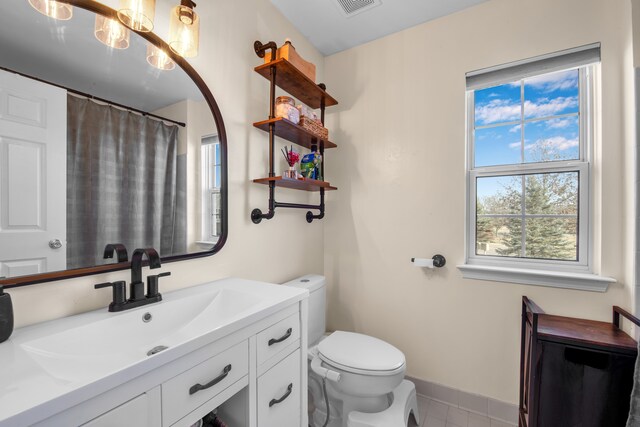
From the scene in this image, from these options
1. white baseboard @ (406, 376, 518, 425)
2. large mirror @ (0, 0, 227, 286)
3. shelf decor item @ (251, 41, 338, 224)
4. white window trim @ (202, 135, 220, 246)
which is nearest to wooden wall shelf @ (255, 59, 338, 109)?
shelf decor item @ (251, 41, 338, 224)

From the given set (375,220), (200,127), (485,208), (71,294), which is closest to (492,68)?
(485,208)

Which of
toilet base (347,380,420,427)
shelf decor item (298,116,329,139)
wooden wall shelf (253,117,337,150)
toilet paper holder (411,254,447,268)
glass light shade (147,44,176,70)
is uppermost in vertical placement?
glass light shade (147,44,176,70)

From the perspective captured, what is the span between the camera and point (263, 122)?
154cm

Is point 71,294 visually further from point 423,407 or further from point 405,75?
point 405,75

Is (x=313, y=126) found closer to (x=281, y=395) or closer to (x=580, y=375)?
(x=281, y=395)

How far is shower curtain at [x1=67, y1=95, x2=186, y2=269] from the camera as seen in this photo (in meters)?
0.91

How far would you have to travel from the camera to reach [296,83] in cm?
172

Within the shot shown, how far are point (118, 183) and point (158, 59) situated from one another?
55 centimetres

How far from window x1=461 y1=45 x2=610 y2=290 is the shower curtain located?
168 centimetres

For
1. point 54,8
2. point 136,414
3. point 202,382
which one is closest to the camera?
point 136,414

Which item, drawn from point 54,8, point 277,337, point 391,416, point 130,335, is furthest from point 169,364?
point 391,416

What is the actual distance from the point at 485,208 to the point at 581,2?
3.80 feet

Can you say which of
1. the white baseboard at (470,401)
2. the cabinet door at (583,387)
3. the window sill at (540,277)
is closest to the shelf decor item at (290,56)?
the window sill at (540,277)

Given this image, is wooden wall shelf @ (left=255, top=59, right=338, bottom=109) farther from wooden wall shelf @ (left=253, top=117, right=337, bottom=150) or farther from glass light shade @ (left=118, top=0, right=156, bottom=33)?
glass light shade @ (left=118, top=0, right=156, bottom=33)
